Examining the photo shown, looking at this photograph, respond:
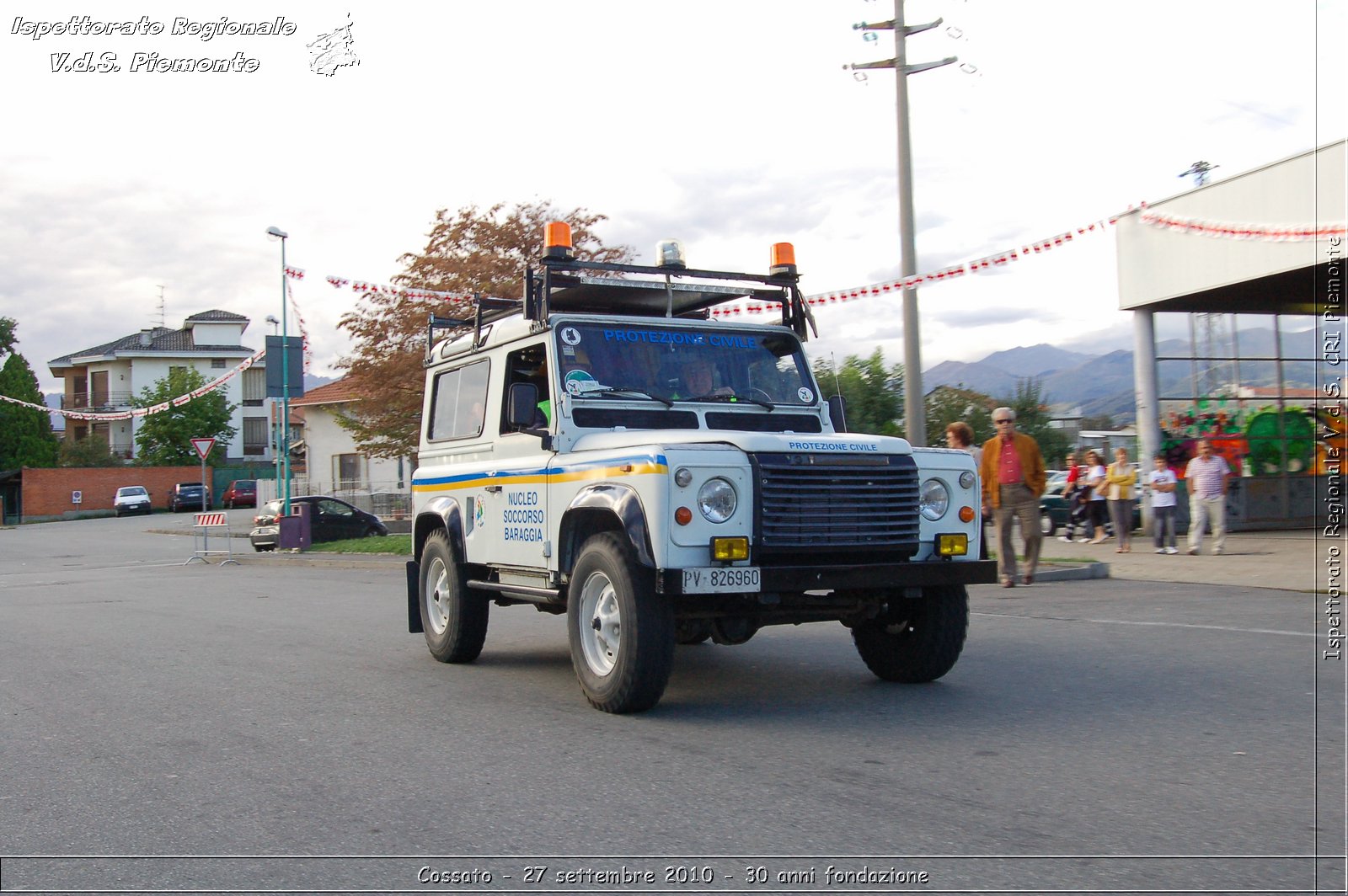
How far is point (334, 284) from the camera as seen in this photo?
24.3 meters

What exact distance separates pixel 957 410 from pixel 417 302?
39.5ft

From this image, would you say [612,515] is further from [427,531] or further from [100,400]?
[100,400]

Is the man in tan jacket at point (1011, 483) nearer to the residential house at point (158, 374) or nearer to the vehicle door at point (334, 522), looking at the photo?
the vehicle door at point (334, 522)

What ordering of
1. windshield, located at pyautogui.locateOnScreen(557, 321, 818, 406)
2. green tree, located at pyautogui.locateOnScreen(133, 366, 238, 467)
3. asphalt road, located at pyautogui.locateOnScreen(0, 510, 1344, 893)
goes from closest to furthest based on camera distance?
asphalt road, located at pyautogui.locateOnScreen(0, 510, 1344, 893)
windshield, located at pyautogui.locateOnScreen(557, 321, 818, 406)
green tree, located at pyautogui.locateOnScreen(133, 366, 238, 467)

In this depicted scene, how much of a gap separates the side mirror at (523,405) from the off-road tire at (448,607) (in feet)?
5.10

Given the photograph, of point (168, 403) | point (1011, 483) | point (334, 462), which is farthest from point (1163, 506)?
point (168, 403)

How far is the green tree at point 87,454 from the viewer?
67062 millimetres

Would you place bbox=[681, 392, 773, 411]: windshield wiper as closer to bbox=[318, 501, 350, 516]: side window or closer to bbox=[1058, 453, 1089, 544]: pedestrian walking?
bbox=[1058, 453, 1089, 544]: pedestrian walking

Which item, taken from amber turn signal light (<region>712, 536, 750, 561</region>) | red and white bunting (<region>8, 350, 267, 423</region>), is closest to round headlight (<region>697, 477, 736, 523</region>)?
amber turn signal light (<region>712, 536, 750, 561</region>)

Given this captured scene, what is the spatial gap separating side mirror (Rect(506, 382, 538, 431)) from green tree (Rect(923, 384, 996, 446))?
1840cm

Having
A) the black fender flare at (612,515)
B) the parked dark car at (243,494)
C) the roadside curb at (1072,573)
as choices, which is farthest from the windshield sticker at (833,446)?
the parked dark car at (243,494)

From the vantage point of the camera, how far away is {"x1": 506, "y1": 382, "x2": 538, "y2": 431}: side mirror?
728 centimetres

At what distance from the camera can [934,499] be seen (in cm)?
679

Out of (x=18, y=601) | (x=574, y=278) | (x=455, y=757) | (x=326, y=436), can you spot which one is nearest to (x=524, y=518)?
(x=574, y=278)
